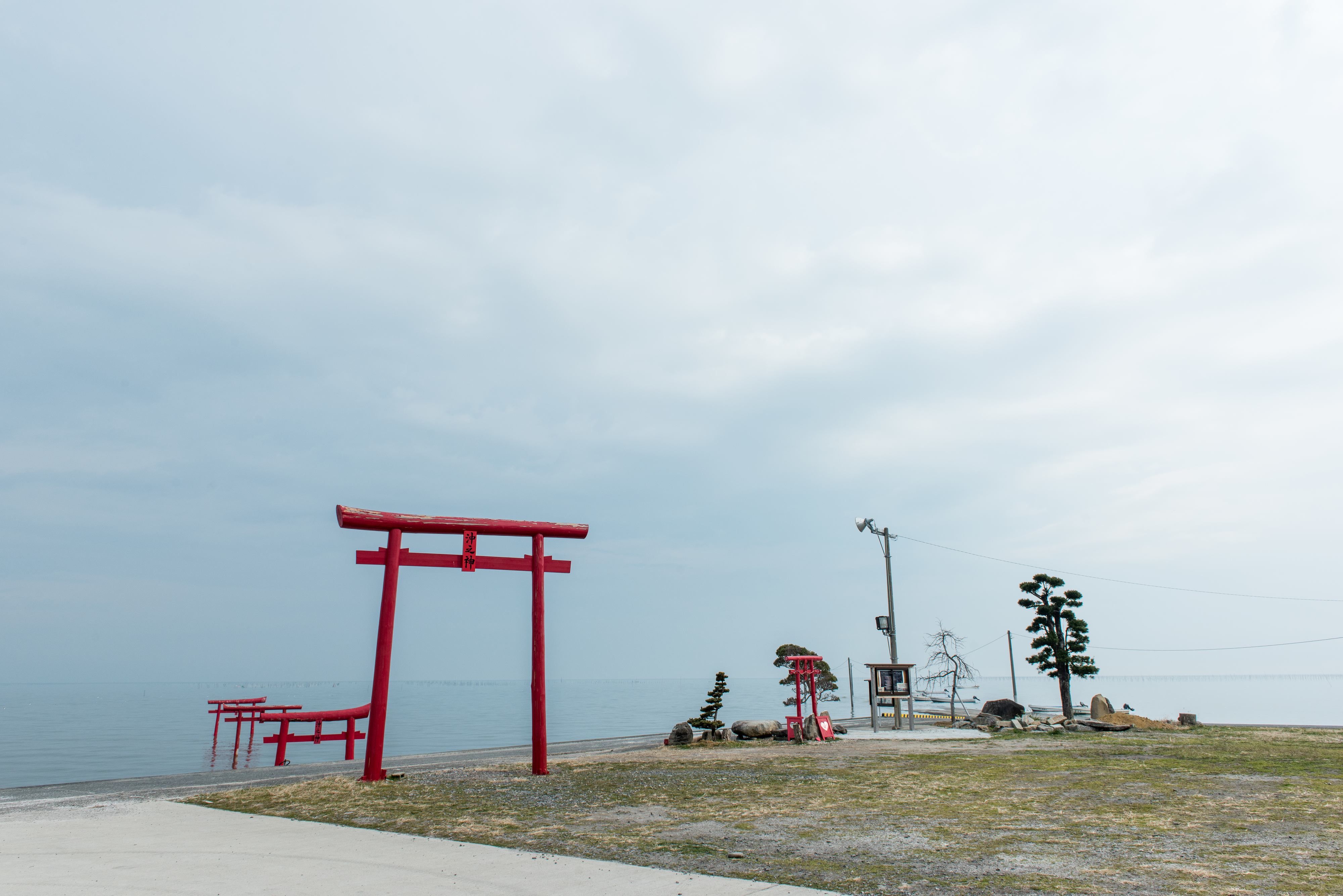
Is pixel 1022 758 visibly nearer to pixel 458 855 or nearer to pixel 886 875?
pixel 886 875

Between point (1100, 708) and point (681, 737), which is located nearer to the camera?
point (681, 737)

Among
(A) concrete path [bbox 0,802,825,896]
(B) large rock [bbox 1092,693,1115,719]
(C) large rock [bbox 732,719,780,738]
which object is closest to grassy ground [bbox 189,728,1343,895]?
(A) concrete path [bbox 0,802,825,896]

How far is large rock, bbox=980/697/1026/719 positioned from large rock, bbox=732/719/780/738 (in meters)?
11.8

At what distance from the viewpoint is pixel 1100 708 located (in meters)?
25.7

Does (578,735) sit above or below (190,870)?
below

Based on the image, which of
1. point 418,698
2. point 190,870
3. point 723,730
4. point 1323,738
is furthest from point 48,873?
point 418,698

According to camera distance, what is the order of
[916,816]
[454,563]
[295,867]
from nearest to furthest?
[295,867] < [916,816] < [454,563]

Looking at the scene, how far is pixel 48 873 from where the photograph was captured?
20.0 ft

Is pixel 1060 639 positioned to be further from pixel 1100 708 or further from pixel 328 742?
pixel 328 742

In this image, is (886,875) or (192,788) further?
(192,788)

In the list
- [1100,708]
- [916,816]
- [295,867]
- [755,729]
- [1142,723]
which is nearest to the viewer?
[295,867]

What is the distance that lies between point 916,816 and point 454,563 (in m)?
9.17

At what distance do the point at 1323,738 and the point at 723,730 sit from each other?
1494cm

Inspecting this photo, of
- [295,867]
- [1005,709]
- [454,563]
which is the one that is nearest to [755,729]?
[454,563]
